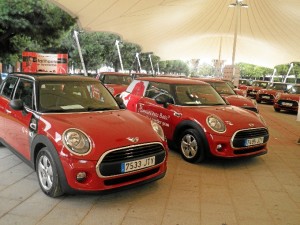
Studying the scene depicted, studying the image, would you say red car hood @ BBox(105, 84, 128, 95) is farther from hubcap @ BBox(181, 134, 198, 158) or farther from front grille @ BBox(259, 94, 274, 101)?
front grille @ BBox(259, 94, 274, 101)

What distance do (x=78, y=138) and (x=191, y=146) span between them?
101 inches

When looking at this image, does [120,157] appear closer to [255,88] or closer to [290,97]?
[290,97]

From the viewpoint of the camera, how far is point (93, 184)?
3.49 meters

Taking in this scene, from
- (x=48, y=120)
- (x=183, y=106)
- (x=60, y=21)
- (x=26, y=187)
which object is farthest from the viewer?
(x=60, y=21)

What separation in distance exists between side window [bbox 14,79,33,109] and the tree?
36.6ft

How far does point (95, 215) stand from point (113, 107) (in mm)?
1823

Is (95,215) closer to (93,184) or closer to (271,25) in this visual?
(93,184)

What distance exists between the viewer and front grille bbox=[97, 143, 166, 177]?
3.46 metres

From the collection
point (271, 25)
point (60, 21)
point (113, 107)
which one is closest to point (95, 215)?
point (113, 107)

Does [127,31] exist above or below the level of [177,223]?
above

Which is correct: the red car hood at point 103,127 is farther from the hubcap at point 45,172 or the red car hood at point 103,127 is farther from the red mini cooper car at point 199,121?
the red mini cooper car at point 199,121

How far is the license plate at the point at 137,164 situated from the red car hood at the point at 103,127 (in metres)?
0.22

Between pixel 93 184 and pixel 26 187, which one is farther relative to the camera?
pixel 26 187

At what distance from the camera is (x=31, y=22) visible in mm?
15719
